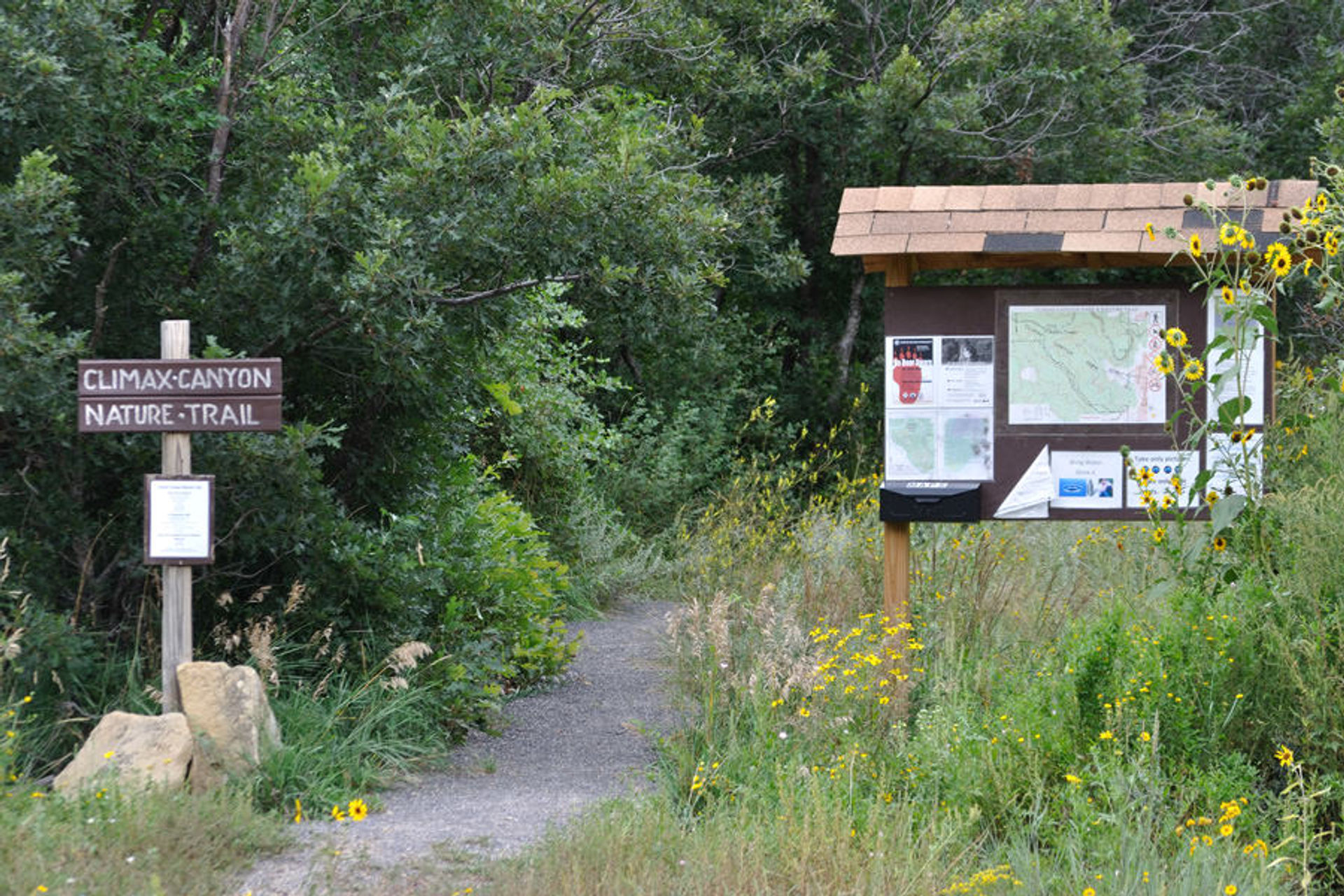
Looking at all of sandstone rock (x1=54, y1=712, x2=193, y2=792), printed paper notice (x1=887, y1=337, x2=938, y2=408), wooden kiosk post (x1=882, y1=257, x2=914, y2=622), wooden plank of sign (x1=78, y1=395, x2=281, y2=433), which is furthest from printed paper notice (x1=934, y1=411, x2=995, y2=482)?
sandstone rock (x1=54, y1=712, x2=193, y2=792)

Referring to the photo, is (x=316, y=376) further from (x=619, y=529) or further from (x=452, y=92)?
(x=619, y=529)

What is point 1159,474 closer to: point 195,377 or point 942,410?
point 942,410

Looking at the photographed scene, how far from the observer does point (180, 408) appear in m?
5.65

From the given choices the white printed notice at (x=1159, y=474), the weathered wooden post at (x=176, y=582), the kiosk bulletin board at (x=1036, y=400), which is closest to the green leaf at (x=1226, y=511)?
the white printed notice at (x=1159, y=474)

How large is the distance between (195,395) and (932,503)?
328 cm

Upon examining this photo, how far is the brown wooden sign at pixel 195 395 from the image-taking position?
5.60 m

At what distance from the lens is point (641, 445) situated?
13.8 m

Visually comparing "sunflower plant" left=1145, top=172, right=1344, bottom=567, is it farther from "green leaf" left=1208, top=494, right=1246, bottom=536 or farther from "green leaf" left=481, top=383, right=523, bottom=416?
"green leaf" left=481, top=383, right=523, bottom=416

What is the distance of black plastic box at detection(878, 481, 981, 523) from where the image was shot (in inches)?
265

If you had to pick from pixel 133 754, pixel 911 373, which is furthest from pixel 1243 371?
pixel 133 754

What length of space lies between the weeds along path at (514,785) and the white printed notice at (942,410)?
5.80 ft

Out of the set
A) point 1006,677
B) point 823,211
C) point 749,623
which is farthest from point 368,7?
point 823,211

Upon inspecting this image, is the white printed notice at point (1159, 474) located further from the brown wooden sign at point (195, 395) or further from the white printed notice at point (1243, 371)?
the brown wooden sign at point (195, 395)

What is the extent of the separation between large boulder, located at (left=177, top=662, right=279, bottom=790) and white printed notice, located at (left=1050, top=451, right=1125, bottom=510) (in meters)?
3.65
